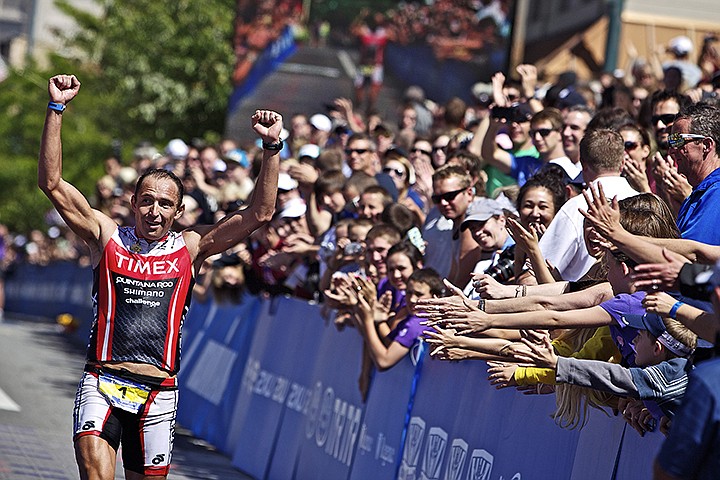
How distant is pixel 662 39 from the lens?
77.9ft

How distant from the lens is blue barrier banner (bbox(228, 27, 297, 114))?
21.8m

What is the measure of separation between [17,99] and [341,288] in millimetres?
43967

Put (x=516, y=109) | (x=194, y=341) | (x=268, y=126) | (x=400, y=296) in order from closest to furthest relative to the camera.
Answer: (x=268, y=126), (x=400, y=296), (x=516, y=109), (x=194, y=341)

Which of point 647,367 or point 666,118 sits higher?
point 666,118

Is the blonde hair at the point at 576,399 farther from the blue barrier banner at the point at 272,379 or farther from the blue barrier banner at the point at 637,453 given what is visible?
the blue barrier banner at the point at 272,379

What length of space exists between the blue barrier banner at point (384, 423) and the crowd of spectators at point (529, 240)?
0.47ft

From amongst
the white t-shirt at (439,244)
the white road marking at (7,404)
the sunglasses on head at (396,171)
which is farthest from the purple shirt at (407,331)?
the white road marking at (7,404)

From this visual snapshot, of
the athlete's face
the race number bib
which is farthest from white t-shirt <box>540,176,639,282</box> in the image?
the race number bib

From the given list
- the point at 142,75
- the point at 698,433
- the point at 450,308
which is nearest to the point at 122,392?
the point at 450,308

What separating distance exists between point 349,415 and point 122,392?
332cm

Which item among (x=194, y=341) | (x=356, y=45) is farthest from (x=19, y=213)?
(x=194, y=341)

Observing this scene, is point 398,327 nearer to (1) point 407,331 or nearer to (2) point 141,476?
(1) point 407,331

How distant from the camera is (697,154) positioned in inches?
241

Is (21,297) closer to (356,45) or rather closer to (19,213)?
(19,213)
